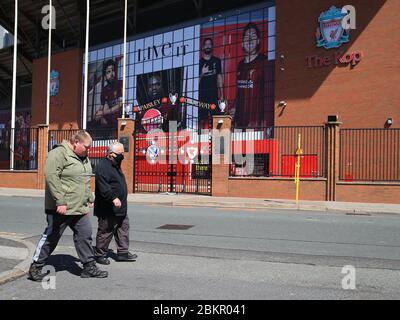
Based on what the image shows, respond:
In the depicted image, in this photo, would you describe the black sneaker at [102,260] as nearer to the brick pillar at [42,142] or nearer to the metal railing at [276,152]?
the metal railing at [276,152]

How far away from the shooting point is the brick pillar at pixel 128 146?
23.7 m

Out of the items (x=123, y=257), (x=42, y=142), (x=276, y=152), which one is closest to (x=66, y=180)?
(x=123, y=257)

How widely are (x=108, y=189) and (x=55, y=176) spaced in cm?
111

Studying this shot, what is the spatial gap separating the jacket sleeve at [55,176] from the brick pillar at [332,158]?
15670 mm

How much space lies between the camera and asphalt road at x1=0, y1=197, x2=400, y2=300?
564 cm

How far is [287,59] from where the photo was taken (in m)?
30.6

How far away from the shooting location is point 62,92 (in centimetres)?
4519

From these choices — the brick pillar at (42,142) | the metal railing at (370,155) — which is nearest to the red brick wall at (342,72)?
the metal railing at (370,155)

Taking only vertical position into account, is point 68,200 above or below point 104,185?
below

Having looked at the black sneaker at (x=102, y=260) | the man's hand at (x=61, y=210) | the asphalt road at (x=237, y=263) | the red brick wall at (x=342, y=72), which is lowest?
the asphalt road at (x=237, y=263)

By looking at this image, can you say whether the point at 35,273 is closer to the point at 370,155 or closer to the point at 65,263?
the point at 65,263

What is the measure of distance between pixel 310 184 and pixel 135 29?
2661cm
